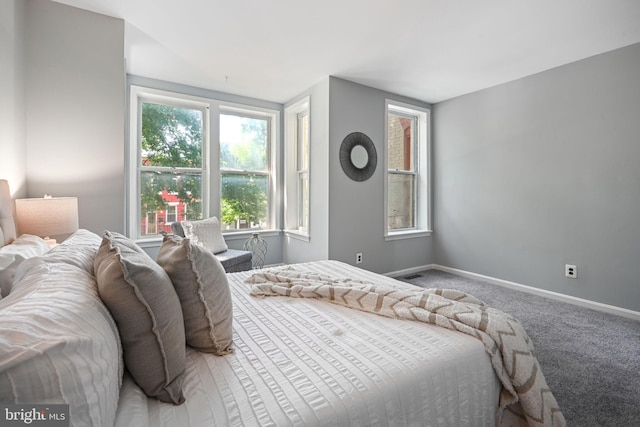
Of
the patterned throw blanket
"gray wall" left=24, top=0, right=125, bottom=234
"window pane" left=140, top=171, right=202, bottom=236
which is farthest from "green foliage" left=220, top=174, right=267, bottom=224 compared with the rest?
the patterned throw blanket

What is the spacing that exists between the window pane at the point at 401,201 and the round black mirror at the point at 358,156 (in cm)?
60

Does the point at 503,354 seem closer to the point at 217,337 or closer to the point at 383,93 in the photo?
the point at 217,337

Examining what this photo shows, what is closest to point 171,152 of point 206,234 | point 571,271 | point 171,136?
point 171,136

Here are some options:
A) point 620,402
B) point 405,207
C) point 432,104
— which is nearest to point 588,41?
point 432,104

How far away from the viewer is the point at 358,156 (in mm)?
3760

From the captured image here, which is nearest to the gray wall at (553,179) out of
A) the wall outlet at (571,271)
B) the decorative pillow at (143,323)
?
the wall outlet at (571,271)

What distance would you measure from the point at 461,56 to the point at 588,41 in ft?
3.47

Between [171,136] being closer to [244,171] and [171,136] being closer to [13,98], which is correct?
[244,171]

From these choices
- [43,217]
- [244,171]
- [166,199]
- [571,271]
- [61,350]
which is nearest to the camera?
[61,350]

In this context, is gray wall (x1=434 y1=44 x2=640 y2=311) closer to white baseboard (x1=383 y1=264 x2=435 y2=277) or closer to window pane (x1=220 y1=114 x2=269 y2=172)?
white baseboard (x1=383 y1=264 x2=435 y2=277)

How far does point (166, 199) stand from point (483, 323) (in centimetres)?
366

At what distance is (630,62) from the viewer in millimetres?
2678

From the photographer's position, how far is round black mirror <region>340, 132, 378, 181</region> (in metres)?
3.65

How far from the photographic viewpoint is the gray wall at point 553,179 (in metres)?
2.74
